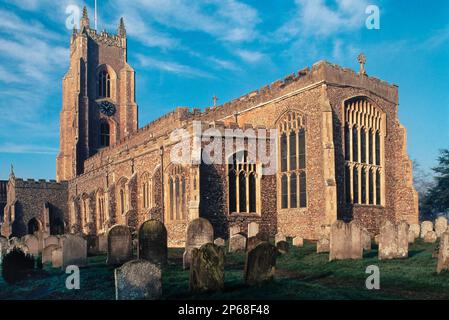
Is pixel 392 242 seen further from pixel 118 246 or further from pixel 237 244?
pixel 118 246

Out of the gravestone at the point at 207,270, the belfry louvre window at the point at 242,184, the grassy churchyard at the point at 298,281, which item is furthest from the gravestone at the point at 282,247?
the gravestone at the point at 207,270

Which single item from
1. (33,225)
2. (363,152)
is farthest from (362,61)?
(33,225)

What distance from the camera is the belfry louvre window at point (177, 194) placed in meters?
23.2

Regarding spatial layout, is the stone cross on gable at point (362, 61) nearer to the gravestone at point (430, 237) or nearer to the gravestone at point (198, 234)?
the gravestone at point (430, 237)

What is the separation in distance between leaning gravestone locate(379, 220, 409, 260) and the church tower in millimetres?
36989

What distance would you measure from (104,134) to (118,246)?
36768mm

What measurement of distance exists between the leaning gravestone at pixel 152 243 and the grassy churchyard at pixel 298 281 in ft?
1.52

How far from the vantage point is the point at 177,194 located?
78.1ft

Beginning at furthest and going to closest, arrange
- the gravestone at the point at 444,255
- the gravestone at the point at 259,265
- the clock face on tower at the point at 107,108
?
1. the clock face on tower at the point at 107,108
2. the gravestone at the point at 444,255
3. the gravestone at the point at 259,265

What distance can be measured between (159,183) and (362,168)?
9.39m

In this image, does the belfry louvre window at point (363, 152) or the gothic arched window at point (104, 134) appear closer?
the belfry louvre window at point (363, 152)

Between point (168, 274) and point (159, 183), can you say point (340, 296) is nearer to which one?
point (168, 274)

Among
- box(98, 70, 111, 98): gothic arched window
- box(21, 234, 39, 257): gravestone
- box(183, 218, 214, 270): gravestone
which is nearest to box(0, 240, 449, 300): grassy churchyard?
box(183, 218, 214, 270): gravestone
